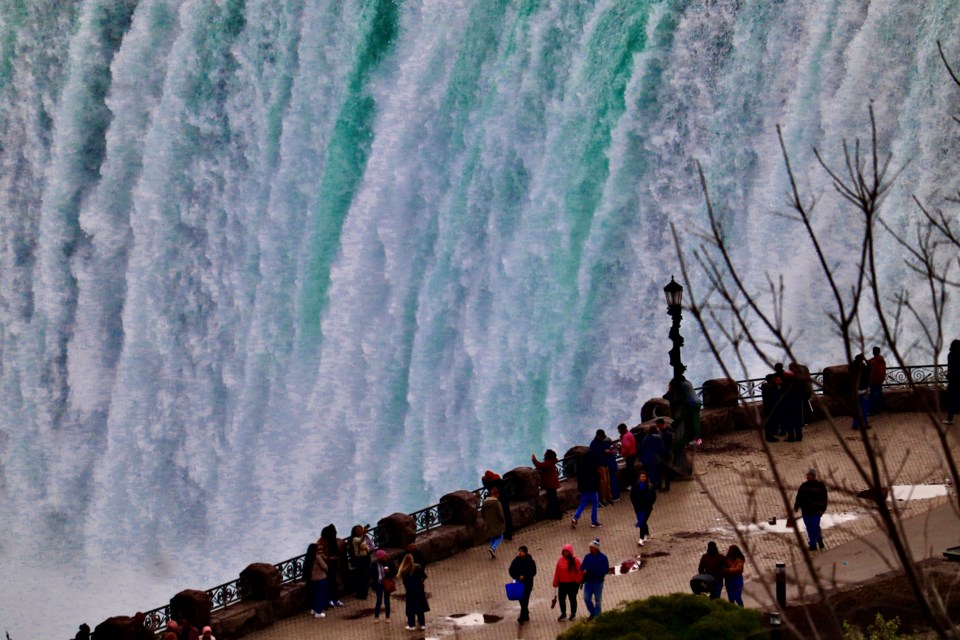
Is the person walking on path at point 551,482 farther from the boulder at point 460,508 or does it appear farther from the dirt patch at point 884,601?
the dirt patch at point 884,601

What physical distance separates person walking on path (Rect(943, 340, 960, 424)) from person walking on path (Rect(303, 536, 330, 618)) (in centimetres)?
720

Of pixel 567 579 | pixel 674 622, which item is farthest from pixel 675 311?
pixel 674 622

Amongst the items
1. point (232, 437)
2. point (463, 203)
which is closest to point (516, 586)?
point (463, 203)

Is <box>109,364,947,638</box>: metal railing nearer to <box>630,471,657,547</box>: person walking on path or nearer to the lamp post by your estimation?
the lamp post

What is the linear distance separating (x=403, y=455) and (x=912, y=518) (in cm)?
1374

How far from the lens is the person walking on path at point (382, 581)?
14.0 metres

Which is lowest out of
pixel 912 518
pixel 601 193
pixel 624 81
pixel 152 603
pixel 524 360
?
pixel 912 518

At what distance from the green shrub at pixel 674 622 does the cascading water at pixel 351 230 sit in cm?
1322

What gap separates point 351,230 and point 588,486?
13.5 m

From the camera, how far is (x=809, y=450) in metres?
17.2

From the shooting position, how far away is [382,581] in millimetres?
14078

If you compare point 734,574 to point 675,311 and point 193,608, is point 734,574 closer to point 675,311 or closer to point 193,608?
point 675,311

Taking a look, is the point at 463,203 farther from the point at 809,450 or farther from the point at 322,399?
the point at 809,450

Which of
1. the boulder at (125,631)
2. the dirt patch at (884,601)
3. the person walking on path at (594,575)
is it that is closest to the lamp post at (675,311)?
the person walking on path at (594,575)
